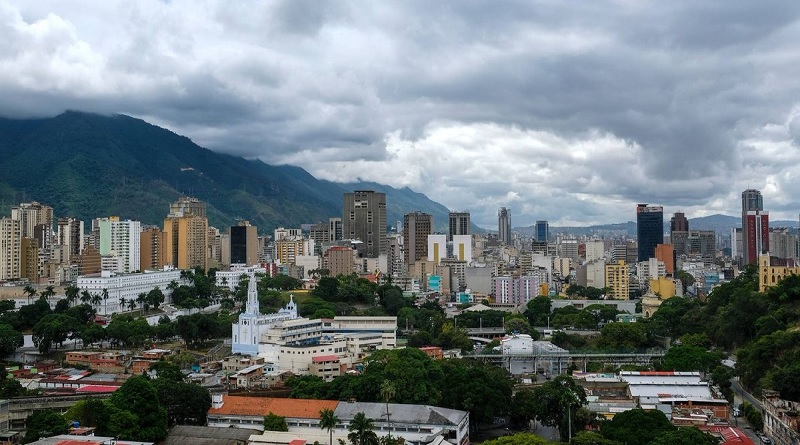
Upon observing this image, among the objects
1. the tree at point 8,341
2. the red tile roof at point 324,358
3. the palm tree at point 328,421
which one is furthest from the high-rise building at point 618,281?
the palm tree at point 328,421

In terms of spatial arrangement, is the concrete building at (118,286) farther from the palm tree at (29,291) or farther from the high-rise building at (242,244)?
the high-rise building at (242,244)

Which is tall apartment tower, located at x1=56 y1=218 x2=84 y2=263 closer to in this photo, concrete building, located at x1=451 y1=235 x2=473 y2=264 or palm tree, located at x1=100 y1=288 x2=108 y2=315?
palm tree, located at x1=100 y1=288 x2=108 y2=315

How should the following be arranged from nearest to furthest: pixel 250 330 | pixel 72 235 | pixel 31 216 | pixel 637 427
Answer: pixel 637 427
pixel 250 330
pixel 31 216
pixel 72 235

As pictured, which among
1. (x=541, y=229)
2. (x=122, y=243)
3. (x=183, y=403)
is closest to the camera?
(x=183, y=403)

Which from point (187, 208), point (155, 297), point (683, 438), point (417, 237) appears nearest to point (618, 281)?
point (417, 237)

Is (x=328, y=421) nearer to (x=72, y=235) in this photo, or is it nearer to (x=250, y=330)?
(x=250, y=330)

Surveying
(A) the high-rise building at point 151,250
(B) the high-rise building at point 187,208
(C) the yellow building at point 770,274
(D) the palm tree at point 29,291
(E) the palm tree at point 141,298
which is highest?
(B) the high-rise building at point 187,208

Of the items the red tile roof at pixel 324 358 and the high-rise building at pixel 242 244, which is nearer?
the red tile roof at pixel 324 358

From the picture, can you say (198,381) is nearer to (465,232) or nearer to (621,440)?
(621,440)
